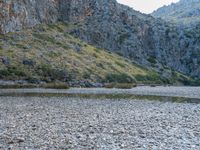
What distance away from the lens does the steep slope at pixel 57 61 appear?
12706 centimetres

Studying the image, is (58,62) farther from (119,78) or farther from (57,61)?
(119,78)

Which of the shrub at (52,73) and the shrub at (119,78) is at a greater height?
the shrub at (52,73)

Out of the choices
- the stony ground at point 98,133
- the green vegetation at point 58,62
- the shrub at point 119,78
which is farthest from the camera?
the shrub at point 119,78

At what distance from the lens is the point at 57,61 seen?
14400 cm

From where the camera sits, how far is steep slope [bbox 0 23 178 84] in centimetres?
12706

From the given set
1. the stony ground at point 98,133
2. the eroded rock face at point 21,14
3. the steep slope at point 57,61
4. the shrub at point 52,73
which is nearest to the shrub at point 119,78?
the steep slope at point 57,61

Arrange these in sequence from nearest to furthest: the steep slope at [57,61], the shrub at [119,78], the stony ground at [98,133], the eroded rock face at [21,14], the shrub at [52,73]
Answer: the stony ground at [98,133], the steep slope at [57,61], the shrub at [52,73], the shrub at [119,78], the eroded rock face at [21,14]

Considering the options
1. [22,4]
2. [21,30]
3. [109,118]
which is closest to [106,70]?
[21,30]

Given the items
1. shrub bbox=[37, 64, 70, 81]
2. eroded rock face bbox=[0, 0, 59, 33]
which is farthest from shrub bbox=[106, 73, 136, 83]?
eroded rock face bbox=[0, 0, 59, 33]

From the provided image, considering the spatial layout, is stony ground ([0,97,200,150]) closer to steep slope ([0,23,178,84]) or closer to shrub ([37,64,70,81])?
steep slope ([0,23,178,84])

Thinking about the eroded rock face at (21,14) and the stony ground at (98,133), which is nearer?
the stony ground at (98,133)

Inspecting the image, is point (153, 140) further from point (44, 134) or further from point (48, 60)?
point (48, 60)

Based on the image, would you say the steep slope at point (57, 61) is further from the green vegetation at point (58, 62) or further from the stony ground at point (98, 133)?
the stony ground at point (98, 133)

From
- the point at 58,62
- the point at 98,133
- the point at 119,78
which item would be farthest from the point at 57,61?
the point at 98,133
